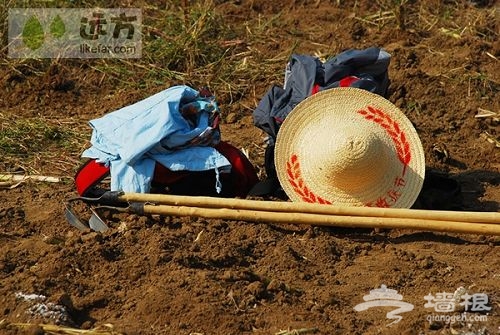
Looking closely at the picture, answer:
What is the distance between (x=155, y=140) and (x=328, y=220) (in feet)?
2.89

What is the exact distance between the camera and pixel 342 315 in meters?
3.97

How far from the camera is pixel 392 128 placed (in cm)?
498

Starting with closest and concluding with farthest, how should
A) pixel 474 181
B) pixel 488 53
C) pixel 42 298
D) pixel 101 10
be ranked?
1. pixel 42 298
2. pixel 474 181
3. pixel 488 53
4. pixel 101 10

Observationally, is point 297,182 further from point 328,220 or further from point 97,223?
point 97,223

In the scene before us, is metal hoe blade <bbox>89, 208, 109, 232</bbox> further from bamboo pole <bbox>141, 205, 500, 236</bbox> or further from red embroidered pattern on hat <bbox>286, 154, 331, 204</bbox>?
red embroidered pattern on hat <bbox>286, 154, 331, 204</bbox>

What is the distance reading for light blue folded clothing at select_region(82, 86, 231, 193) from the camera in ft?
16.0

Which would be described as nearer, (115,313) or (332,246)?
(115,313)

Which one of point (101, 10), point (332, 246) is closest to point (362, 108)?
point (332, 246)

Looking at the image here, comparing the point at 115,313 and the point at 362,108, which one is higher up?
the point at 362,108

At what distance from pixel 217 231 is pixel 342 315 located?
875mm

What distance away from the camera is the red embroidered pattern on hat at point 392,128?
4.95 m

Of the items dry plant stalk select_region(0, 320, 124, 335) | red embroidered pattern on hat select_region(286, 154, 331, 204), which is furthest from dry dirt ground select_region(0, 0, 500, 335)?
red embroidered pattern on hat select_region(286, 154, 331, 204)

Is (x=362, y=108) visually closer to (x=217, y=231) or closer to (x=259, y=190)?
(x=259, y=190)

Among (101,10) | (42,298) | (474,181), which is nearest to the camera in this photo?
(42,298)
